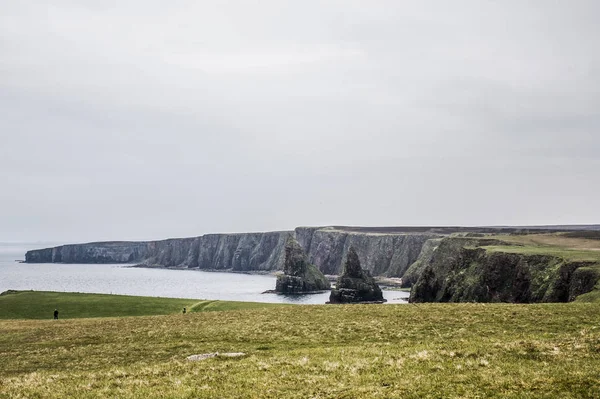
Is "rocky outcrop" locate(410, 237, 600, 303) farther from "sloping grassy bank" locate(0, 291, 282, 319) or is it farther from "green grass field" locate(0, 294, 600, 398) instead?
"sloping grassy bank" locate(0, 291, 282, 319)

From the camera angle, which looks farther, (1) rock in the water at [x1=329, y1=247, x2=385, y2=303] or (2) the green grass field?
(1) rock in the water at [x1=329, y1=247, x2=385, y2=303]

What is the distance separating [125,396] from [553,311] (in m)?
31.4

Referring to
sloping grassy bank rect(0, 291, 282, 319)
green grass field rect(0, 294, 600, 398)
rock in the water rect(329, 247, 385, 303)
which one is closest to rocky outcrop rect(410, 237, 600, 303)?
green grass field rect(0, 294, 600, 398)

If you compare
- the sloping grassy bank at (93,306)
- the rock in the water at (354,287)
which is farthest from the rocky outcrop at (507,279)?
the sloping grassy bank at (93,306)

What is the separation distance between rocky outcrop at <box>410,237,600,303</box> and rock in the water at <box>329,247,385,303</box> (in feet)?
126

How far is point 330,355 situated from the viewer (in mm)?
24578

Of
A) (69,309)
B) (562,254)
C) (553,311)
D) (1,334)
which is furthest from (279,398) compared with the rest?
(562,254)

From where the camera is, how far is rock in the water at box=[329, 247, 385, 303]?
152 metres

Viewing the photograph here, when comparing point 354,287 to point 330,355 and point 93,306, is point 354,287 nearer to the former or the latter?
point 93,306

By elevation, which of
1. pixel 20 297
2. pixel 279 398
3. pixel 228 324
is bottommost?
pixel 20 297

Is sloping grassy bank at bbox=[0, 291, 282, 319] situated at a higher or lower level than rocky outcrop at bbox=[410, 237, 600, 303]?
lower

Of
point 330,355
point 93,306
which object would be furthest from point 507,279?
point 93,306

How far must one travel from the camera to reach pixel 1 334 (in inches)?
1709

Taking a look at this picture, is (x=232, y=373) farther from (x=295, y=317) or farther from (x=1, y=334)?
(x=1, y=334)
